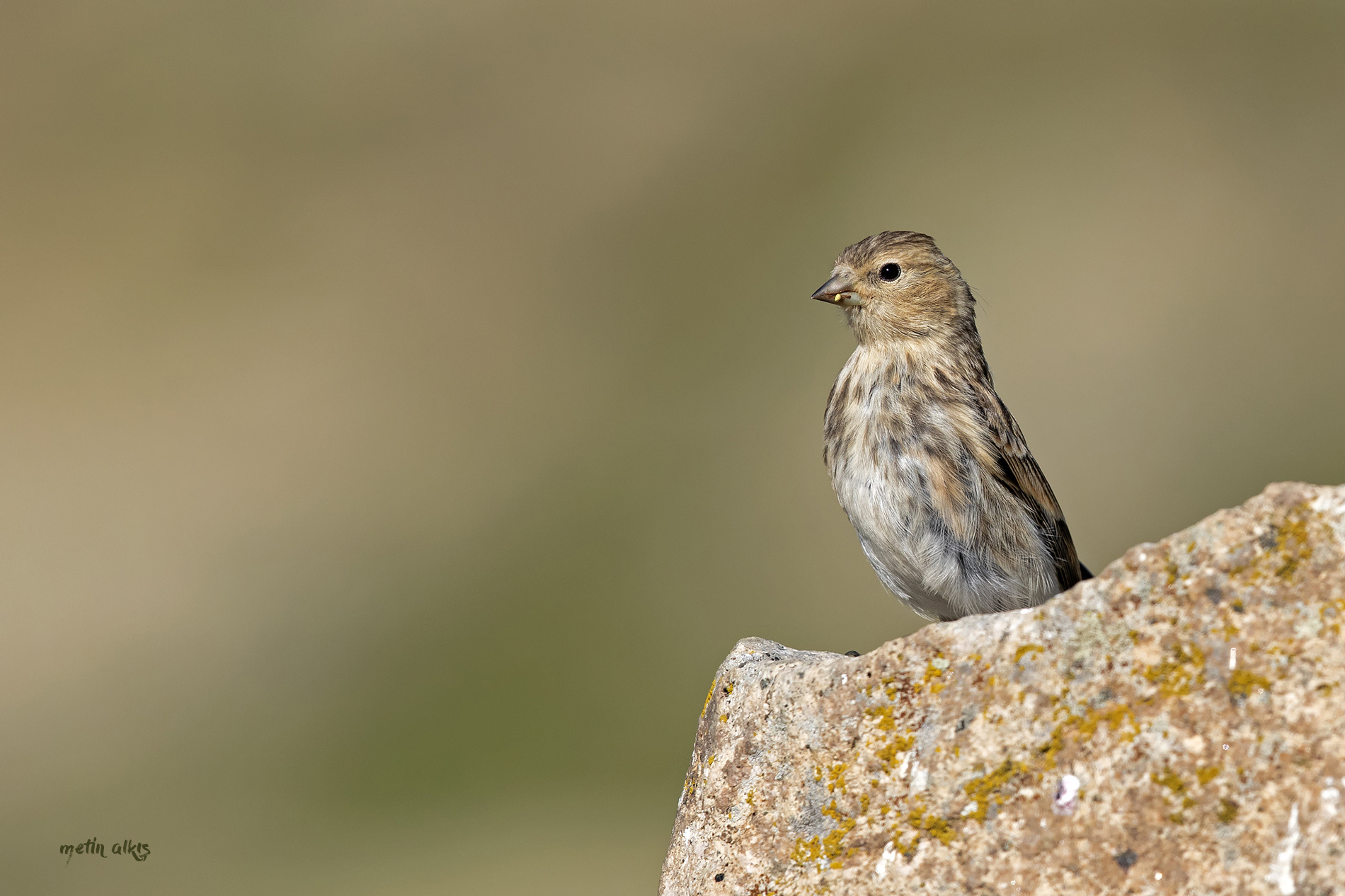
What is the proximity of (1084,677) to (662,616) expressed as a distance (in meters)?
19.3

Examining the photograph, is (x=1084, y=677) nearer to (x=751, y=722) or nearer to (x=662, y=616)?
(x=751, y=722)

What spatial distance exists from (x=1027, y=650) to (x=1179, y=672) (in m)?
0.47

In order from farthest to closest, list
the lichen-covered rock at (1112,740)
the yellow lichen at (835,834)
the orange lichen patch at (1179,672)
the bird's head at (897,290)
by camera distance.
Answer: the bird's head at (897,290), the yellow lichen at (835,834), the orange lichen patch at (1179,672), the lichen-covered rock at (1112,740)

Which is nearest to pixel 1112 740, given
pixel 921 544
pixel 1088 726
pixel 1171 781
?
pixel 1088 726

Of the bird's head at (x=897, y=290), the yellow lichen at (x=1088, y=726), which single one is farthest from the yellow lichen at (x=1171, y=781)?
the bird's head at (x=897, y=290)

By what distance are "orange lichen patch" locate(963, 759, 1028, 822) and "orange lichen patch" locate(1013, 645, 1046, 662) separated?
336mm

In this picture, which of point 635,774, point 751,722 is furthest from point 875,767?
point 635,774

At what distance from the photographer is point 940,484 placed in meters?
6.77

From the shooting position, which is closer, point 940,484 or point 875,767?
point 875,767

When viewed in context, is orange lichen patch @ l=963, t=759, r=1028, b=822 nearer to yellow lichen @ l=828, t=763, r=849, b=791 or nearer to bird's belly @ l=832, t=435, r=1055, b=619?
yellow lichen @ l=828, t=763, r=849, b=791

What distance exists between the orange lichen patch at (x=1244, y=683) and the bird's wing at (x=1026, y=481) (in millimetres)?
3076

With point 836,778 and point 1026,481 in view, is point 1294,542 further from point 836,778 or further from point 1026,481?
point 1026,481

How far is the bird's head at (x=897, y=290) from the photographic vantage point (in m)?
7.46

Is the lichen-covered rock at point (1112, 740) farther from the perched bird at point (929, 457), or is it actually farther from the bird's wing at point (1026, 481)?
the bird's wing at point (1026, 481)
